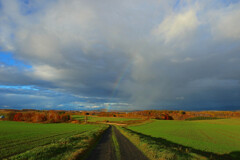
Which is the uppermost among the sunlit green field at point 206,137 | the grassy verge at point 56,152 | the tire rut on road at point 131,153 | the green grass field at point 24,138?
the grassy verge at point 56,152

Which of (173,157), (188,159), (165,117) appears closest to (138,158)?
(173,157)

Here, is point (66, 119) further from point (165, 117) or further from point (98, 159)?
point (98, 159)

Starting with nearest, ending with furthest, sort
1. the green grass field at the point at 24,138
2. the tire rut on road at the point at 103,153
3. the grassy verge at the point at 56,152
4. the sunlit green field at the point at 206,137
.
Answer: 1. the grassy verge at the point at 56,152
2. the tire rut on road at the point at 103,153
3. the green grass field at the point at 24,138
4. the sunlit green field at the point at 206,137

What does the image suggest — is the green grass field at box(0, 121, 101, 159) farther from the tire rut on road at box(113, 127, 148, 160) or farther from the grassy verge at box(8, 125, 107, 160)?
the tire rut on road at box(113, 127, 148, 160)

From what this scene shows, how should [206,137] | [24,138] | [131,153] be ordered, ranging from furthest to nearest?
1. [206,137]
2. [24,138]
3. [131,153]

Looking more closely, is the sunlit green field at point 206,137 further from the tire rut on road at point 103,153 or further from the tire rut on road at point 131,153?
the tire rut on road at point 103,153

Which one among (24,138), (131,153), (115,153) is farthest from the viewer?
(24,138)

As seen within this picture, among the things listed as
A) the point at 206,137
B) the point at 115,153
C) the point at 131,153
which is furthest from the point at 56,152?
the point at 206,137

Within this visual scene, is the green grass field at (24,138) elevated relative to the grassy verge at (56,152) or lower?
lower

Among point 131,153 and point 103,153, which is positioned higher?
point 103,153

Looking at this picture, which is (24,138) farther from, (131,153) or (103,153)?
(131,153)

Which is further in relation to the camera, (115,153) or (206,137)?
(206,137)

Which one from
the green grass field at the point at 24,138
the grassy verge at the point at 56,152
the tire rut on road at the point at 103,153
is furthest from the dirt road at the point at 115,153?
the green grass field at the point at 24,138

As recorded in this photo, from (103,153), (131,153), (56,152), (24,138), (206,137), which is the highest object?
(56,152)
